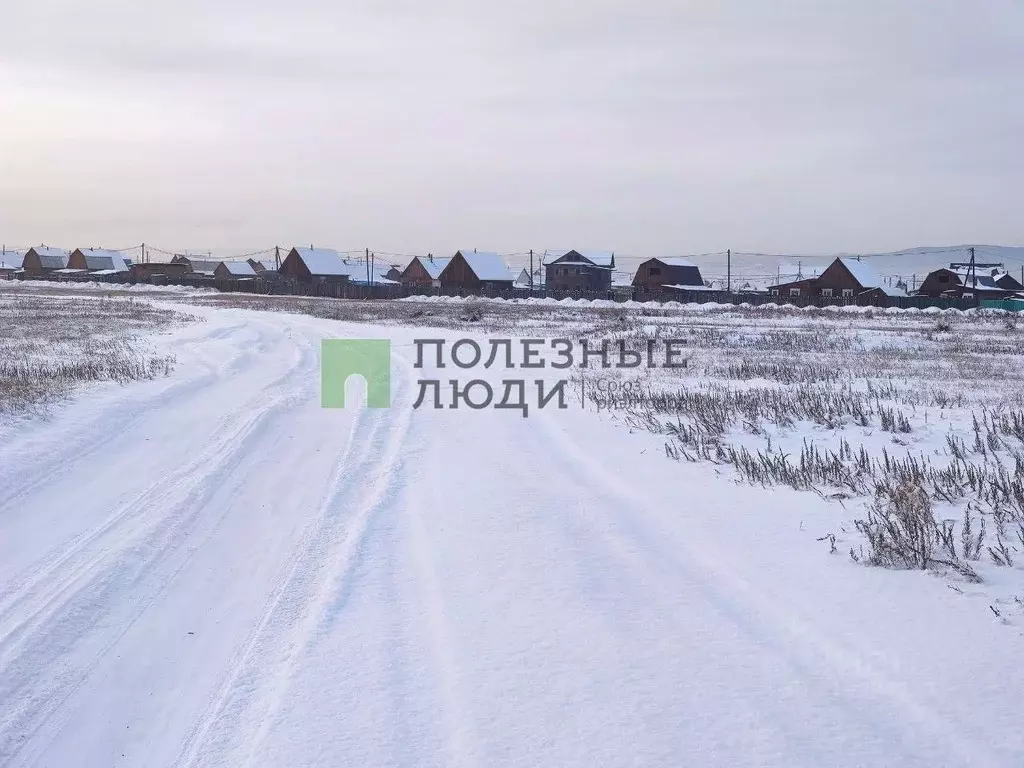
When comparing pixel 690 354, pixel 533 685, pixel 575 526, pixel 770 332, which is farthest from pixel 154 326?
pixel 533 685

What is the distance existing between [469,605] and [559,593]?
0.57 m

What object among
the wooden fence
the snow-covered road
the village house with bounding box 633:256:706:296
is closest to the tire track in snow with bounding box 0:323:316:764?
the snow-covered road

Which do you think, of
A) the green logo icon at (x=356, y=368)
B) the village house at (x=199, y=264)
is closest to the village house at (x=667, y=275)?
the green logo icon at (x=356, y=368)

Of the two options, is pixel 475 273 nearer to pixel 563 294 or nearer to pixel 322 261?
pixel 563 294

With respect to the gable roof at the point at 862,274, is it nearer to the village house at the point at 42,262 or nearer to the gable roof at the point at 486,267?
the gable roof at the point at 486,267

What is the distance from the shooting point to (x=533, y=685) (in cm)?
376

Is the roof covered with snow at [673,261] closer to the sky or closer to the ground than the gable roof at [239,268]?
closer to the ground

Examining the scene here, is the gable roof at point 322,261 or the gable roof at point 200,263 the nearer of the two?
the gable roof at point 322,261

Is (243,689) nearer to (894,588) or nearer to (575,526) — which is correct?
(575,526)

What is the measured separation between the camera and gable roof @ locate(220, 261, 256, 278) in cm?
11200

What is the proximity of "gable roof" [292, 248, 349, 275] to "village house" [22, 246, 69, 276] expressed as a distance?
5055 centimetres

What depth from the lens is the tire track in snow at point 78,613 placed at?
3.70 m

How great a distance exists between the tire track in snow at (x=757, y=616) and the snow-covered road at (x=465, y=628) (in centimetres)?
2

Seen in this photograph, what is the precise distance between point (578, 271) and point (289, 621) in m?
81.8
